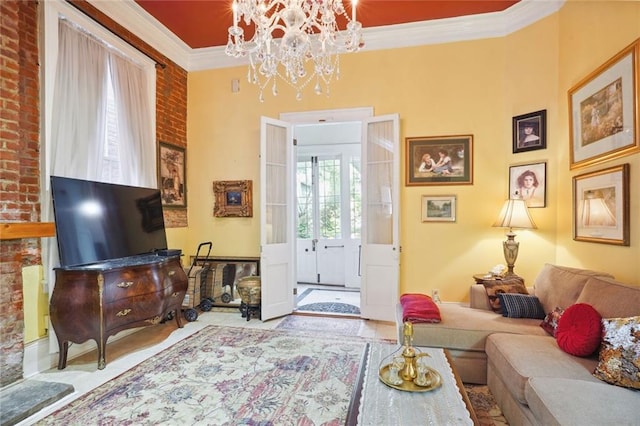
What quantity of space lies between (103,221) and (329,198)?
13.0 feet

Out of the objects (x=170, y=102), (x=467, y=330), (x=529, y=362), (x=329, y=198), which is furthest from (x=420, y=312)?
(x=170, y=102)

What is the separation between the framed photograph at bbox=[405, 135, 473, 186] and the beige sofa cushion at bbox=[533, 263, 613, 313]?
4.90ft

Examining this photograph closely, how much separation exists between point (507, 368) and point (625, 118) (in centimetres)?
212

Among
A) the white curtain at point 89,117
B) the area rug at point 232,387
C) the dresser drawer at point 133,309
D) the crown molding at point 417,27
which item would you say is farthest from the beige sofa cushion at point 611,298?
the white curtain at point 89,117

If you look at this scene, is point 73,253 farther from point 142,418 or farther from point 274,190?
point 274,190

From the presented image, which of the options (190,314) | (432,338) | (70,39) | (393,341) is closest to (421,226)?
(393,341)

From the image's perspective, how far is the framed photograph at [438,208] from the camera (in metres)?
4.14

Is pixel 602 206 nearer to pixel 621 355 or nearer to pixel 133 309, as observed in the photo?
pixel 621 355

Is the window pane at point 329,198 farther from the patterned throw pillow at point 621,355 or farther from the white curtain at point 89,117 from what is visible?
the patterned throw pillow at point 621,355

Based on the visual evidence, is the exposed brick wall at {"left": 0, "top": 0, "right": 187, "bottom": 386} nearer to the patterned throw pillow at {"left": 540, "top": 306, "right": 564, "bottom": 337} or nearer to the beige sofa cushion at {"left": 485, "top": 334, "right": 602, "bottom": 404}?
the beige sofa cushion at {"left": 485, "top": 334, "right": 602, "bottom": 404}

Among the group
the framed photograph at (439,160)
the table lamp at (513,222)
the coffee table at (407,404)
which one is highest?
the framed photograph at (439,160)

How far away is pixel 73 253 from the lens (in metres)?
2.90

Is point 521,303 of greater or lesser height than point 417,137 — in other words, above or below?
below

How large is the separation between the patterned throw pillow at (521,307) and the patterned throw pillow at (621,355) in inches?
36.0
